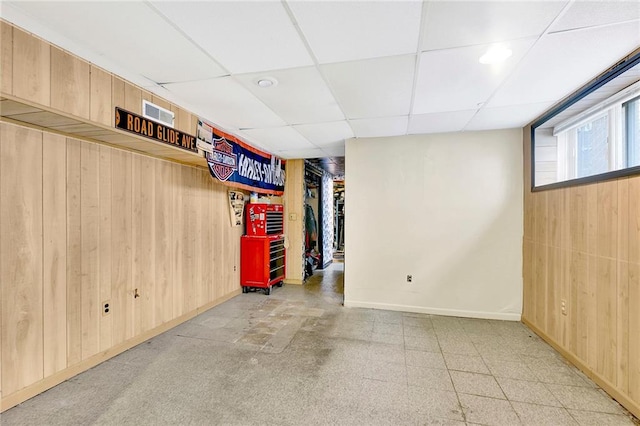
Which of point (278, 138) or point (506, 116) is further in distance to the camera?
point (278, 138)

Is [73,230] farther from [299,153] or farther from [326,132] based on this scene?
[299,153]

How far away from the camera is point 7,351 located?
73.3 inches

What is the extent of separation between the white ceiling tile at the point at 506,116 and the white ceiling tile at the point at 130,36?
279cm

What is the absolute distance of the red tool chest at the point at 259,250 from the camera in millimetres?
4656

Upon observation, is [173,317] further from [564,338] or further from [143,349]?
[564,338]

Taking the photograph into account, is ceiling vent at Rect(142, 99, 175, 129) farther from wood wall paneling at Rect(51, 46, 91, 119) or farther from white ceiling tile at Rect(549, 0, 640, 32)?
white ceiling tile at Rect(549, 0, 640, 32)

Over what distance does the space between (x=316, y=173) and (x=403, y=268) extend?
134 inches

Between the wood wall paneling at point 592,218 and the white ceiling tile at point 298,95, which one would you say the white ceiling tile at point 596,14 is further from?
the white ceiling tile at point 298,95

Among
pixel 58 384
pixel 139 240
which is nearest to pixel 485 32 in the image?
pixel 139 240

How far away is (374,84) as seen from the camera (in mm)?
2326

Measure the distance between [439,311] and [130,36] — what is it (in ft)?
14.0

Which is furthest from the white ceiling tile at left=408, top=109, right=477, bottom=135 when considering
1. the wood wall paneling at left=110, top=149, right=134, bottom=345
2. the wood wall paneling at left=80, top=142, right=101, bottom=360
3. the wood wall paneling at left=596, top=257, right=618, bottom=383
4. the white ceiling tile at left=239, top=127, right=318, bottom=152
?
the wood wall paneling at left=80, top=142, right=101, bottom=360

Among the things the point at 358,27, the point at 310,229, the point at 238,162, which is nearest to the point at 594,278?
the point at 358,27

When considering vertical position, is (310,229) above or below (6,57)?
below
